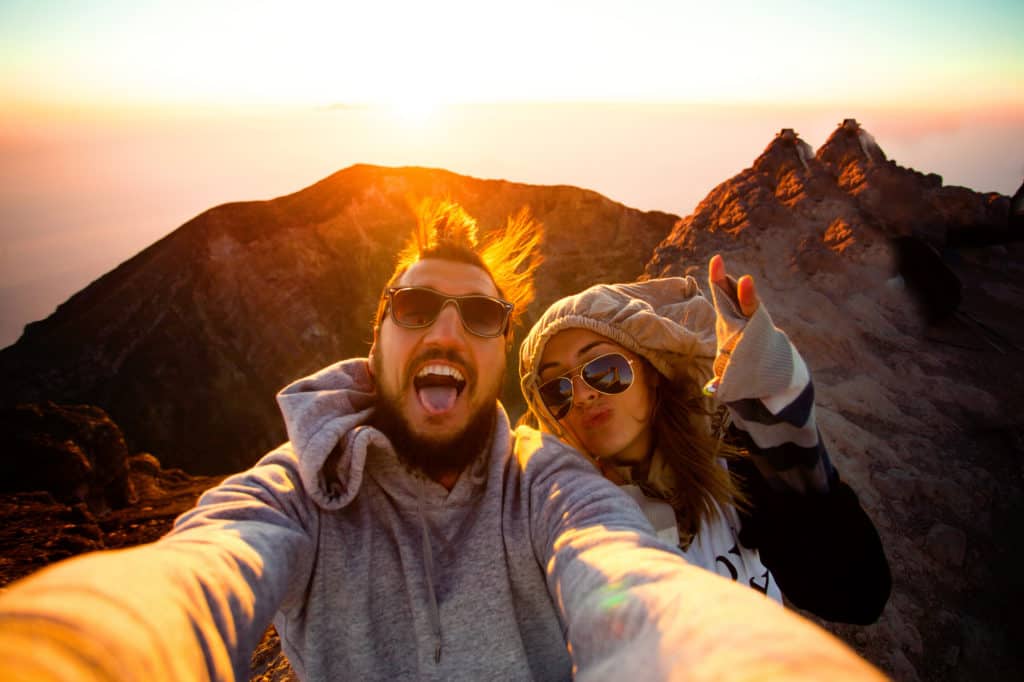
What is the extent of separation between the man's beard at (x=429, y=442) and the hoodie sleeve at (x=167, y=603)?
53 cm

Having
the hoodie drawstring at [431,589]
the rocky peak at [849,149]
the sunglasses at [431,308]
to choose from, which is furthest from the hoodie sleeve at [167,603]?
the rocky peak at [849,149]

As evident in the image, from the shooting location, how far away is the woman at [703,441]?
1980 millimetres

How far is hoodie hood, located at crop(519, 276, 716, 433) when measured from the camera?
101 inches

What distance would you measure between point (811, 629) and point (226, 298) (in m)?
24.3

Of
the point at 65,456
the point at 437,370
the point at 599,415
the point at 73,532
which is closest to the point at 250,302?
the point at 65,456

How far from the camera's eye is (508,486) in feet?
6.84

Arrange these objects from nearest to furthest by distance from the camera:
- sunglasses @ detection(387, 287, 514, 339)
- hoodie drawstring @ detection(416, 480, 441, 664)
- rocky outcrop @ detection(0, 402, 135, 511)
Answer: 1. hoodie drawstring @ detection(416, 480, 441, 664)
2. sunglasses @ detection(387, 287, 514, 339)
3. rocky outcrop @ detection(0, 402, 135, 511)

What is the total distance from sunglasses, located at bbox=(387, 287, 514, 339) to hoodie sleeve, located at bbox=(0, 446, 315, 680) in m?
0.96

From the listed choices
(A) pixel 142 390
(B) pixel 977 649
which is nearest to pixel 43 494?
(B) pixel 977 649

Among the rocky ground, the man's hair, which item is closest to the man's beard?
the man's hair

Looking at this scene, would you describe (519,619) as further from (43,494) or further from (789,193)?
(789,193)

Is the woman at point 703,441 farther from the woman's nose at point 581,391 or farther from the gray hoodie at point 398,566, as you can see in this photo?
the gray hoodie at point 398,566

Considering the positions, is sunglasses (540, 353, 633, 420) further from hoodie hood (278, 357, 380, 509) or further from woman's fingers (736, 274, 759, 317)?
hoodie hood (278, 357, 380, 509)

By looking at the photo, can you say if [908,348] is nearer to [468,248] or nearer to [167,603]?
[468,248]
